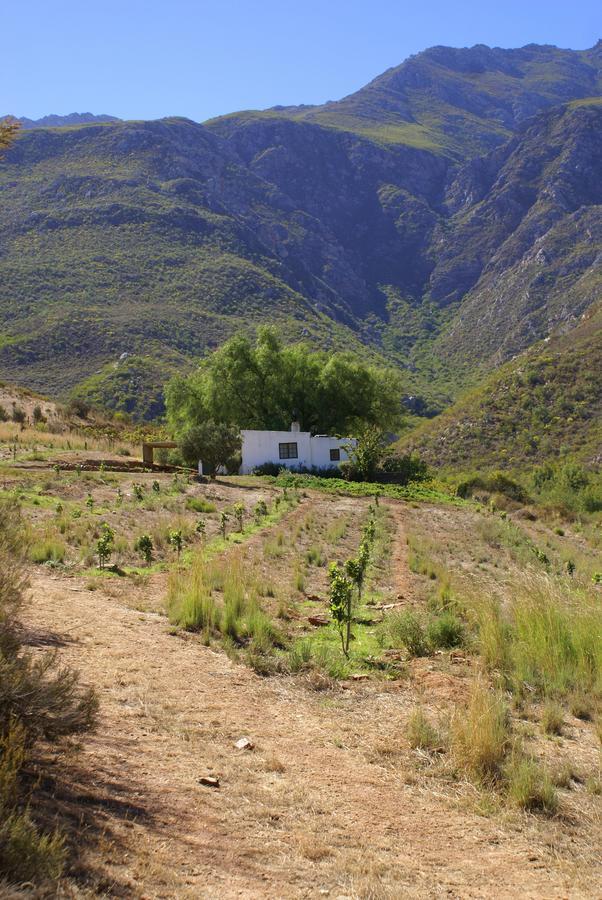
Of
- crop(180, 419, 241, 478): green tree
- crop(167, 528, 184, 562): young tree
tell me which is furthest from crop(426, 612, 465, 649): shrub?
crop(180, 419, 241, 478): green tree

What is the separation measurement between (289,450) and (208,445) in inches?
266

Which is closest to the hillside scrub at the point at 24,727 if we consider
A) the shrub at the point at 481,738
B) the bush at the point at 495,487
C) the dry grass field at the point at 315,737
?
the dry grass field at the point at 315,737

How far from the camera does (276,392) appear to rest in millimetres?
40938

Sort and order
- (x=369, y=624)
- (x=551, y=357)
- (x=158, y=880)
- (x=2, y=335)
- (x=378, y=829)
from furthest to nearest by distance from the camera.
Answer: (x=2, y=335), (x=551, y=357), (x=369, y=624), (x=378, y=829), (x=158, y=880)

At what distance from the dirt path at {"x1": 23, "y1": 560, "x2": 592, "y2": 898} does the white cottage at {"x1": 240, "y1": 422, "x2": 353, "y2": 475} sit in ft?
91.8

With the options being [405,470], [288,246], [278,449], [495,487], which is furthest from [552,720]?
[288,246]

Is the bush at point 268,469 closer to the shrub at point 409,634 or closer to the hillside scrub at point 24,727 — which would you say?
the shrub at point 409,634

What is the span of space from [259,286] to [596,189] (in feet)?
145

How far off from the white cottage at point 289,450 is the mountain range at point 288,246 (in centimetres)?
1853

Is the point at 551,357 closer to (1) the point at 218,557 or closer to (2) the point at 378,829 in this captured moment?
(1) the point at 218,557

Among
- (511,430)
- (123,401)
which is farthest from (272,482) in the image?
(123,401)

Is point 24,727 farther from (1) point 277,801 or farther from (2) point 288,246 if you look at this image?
(2) point 288,246

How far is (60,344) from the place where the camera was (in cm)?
5697

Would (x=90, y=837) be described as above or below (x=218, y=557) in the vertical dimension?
above
